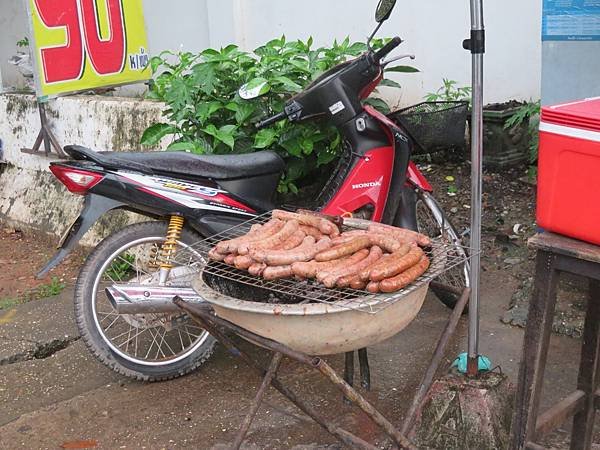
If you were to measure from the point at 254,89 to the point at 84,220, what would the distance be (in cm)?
111

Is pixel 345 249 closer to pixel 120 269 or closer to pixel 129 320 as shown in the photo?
pixel 129 320

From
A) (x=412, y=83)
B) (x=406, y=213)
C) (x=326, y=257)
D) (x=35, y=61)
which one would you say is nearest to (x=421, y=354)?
(x=406, y=213)

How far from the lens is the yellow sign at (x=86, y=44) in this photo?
5457 millimetres

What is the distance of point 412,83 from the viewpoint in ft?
19.5

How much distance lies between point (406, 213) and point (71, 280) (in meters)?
2.64

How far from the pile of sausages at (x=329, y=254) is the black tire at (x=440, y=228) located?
53.0 inches

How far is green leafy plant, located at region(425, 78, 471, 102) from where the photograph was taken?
5.46m

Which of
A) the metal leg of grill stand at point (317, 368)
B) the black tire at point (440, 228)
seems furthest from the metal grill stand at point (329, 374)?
the black tire at point (440, 228)

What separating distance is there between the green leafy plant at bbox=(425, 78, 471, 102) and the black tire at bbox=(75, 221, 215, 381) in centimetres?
248

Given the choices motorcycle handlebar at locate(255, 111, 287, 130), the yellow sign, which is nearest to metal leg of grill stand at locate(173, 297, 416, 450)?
motorcycle handlebar at locate(255, 111, 287, 130)

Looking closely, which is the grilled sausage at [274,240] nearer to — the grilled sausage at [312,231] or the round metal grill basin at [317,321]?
the grilled sausage at [312,231]

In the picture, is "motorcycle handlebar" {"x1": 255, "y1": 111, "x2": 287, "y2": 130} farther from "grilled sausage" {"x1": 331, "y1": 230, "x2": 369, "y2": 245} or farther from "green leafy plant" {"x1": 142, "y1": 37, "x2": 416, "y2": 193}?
"grilled sausage" {"x1": 331, "y1": 230, "x2": 369, "y2": 245}

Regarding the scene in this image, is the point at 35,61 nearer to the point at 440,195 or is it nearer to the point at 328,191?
the point at 328,191

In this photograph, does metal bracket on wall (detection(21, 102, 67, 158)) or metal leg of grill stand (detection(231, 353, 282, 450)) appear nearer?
metal leg of grill stand (detection(231, 353, 282, 450))
